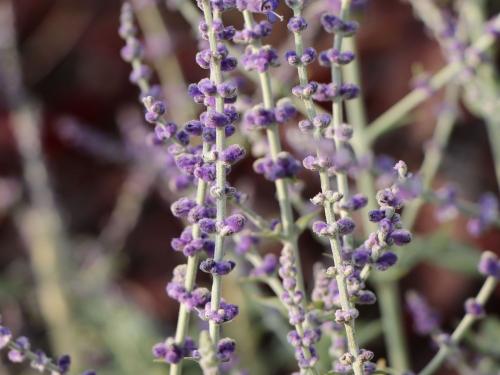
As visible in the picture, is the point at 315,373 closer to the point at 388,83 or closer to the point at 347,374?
the point at 347,374

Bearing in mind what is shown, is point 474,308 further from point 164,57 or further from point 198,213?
point 164,57

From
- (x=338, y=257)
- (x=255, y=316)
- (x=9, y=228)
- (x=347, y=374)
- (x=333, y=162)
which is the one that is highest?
(x=9, y=228)

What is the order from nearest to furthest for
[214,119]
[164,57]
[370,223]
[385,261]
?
[214,119], [385,261], [370,223], [164,57]

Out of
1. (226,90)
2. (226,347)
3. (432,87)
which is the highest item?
(432,87)

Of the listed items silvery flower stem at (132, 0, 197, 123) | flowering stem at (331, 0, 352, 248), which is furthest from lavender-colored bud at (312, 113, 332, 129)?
silvery flower stem at (132, 0, 197, 123)

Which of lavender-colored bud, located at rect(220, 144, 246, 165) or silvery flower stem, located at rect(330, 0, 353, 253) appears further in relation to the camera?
silvery flower stem, located at rect(330, 0, 353, 253)

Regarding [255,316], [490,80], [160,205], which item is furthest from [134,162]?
[160,205]

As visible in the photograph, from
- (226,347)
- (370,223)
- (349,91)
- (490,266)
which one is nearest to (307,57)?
(349,91)

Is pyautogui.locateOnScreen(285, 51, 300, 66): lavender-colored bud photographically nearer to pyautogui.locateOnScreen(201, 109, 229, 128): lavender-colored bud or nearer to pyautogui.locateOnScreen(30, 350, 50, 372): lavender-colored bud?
pyautogui.locateOnScreen(201, 109, 229, 128): lavender-colored bud
